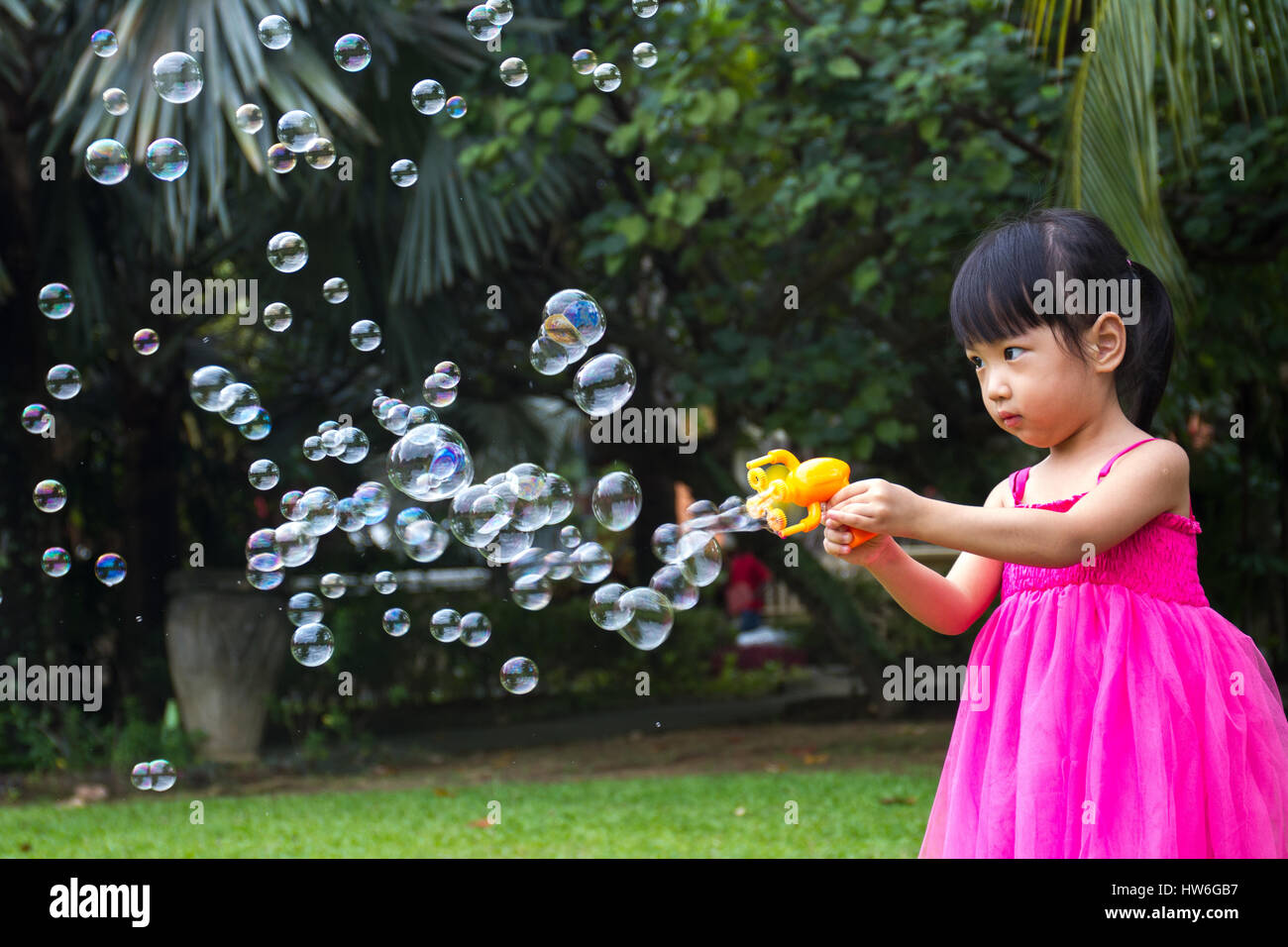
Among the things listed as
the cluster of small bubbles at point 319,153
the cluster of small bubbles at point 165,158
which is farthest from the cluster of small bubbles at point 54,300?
the cluster of small bubbles at point 319,153

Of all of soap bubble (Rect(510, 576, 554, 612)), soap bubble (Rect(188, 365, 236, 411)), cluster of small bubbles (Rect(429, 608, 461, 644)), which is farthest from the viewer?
soap bubble (Rect(188, 365, 236, 411))

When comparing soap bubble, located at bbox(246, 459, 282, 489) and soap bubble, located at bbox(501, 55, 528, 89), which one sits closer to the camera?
soap bubble, located at bbox(246, 459, 282, 489)

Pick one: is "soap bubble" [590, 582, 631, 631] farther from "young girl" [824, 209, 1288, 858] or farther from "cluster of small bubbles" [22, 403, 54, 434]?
"cluster of small bubbles" [22, 403, 54, 434]

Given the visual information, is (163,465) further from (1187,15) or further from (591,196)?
(1187,15)

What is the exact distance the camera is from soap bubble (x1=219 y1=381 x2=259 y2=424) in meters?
3.65

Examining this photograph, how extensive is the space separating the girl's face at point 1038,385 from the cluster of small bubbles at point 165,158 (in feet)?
8.61

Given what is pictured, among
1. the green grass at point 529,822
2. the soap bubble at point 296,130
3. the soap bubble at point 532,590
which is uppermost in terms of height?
the soap bubble at point 296,130

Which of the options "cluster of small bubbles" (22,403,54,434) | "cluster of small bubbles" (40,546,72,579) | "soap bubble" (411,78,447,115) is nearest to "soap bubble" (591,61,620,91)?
"soap bubble" (411,78,447,115)

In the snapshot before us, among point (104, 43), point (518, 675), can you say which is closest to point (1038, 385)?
point (518, 675)

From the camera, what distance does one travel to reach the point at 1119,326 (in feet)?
6.16

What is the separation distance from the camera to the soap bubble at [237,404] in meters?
3.65

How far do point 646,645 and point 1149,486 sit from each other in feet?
4.36

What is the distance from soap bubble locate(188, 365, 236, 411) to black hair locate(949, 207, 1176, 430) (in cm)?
235

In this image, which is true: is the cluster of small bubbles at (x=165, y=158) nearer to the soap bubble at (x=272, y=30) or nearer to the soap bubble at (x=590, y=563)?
the soap bubble at (x=272, y=30)
